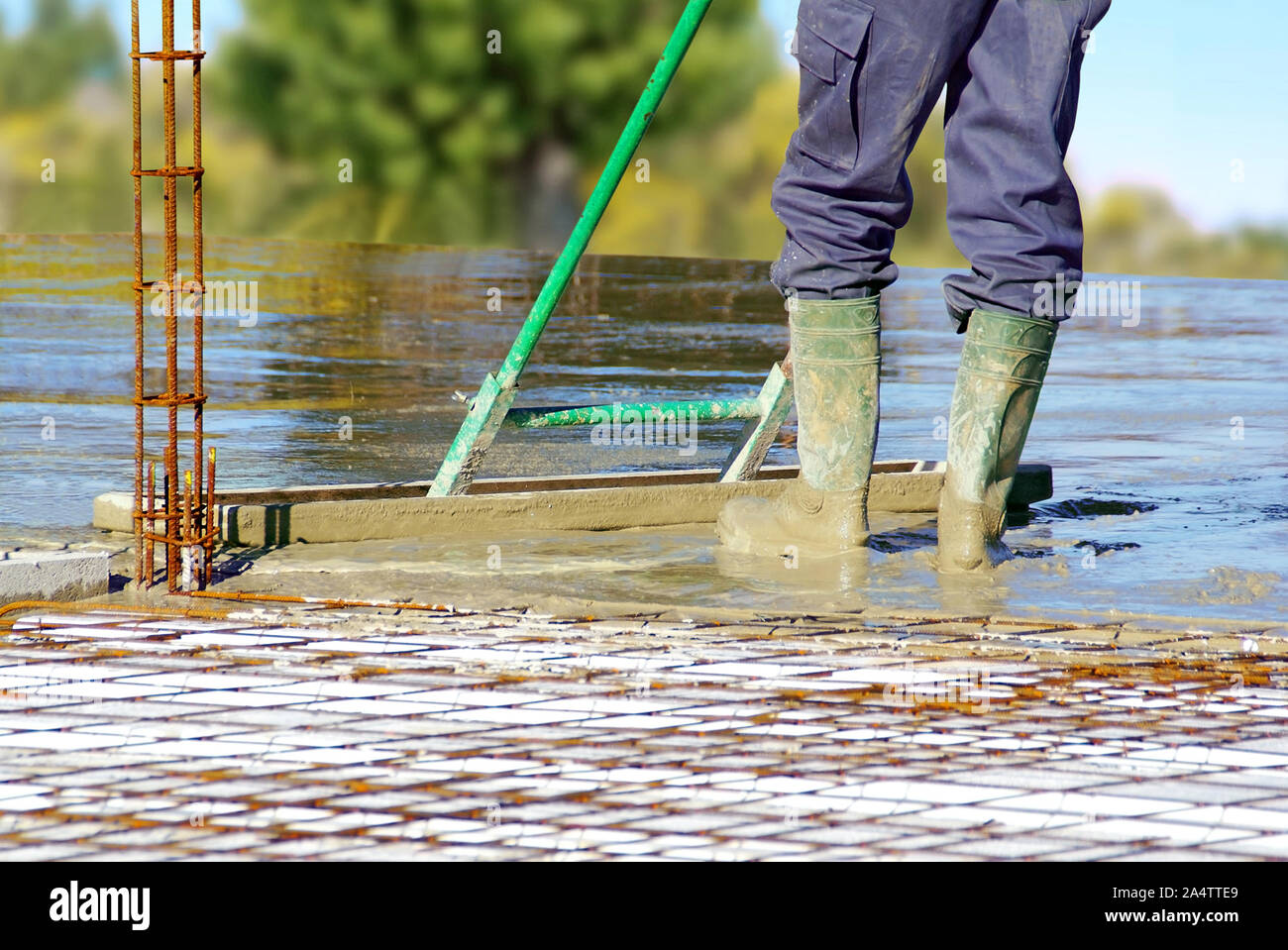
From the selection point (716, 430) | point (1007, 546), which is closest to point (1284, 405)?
point (716, 430)

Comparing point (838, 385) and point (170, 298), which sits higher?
point (170, 298)

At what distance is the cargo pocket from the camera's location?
11.1 ft

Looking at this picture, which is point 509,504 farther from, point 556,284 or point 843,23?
point 843,23

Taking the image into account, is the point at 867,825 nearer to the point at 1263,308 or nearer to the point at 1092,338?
A: the point at 1092,338

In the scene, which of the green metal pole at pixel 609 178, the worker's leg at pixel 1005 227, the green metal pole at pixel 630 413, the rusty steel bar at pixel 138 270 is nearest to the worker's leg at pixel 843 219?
the worker's leg at pixel 1005 227

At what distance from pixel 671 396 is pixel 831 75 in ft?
10.9

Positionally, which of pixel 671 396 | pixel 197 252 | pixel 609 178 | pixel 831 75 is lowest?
pixel 671 396

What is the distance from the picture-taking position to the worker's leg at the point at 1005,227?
3.39 m

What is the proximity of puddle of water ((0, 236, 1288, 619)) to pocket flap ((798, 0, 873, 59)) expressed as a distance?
115cm

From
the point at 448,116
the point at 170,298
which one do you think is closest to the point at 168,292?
the point at 170,298

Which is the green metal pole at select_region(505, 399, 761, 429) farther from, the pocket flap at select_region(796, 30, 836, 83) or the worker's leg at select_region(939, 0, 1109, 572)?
the pocket flap at select_region(796, 30, 836, 83)

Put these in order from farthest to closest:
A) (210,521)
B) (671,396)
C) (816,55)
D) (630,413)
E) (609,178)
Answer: (671,396), (630,413), (609,178), (816,55), (210,521)

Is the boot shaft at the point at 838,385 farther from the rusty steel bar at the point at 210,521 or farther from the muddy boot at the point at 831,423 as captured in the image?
the rusty steel bar at the point at 210,521

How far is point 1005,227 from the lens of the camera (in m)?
3.45
